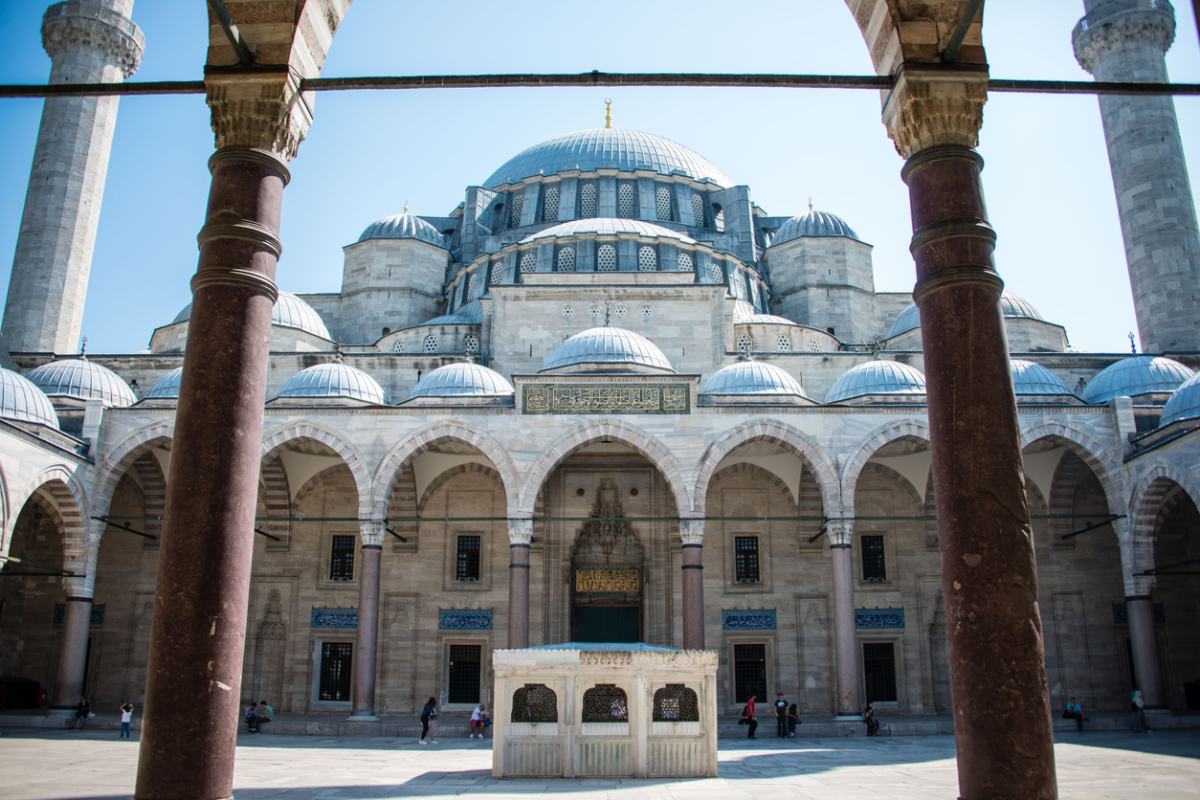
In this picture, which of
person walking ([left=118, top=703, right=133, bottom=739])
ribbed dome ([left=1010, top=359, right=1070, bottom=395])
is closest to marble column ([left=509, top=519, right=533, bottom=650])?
person walking ([left=118, top=703, right=133, bottom=739])

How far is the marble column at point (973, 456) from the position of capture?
3.64m

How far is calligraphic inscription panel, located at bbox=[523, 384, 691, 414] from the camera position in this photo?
1639 cm

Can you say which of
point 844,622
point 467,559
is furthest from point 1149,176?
point 467,559

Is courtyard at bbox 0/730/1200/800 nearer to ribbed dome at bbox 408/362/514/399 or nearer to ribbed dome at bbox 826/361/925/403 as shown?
ribbed dome at bbox 826/361/925/403

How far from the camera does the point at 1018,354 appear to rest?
793 inches

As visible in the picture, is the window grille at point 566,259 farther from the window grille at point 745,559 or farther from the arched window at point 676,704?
the arched window at point 676,704

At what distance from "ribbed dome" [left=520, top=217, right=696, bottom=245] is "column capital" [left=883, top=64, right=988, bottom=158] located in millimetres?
18428

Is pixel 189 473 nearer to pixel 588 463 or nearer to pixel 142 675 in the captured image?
pixel 588 463

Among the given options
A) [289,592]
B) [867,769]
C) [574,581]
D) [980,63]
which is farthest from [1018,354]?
[980,63]

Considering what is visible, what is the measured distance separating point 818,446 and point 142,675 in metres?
12.7

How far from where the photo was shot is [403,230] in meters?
25.5

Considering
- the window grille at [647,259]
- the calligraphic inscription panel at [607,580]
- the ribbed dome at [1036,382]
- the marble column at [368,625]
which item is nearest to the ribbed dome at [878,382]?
the ribbed dome at [1036,382]

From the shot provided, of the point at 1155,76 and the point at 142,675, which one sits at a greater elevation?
the point at 1155,76

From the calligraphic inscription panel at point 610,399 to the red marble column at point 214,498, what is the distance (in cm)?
1198
